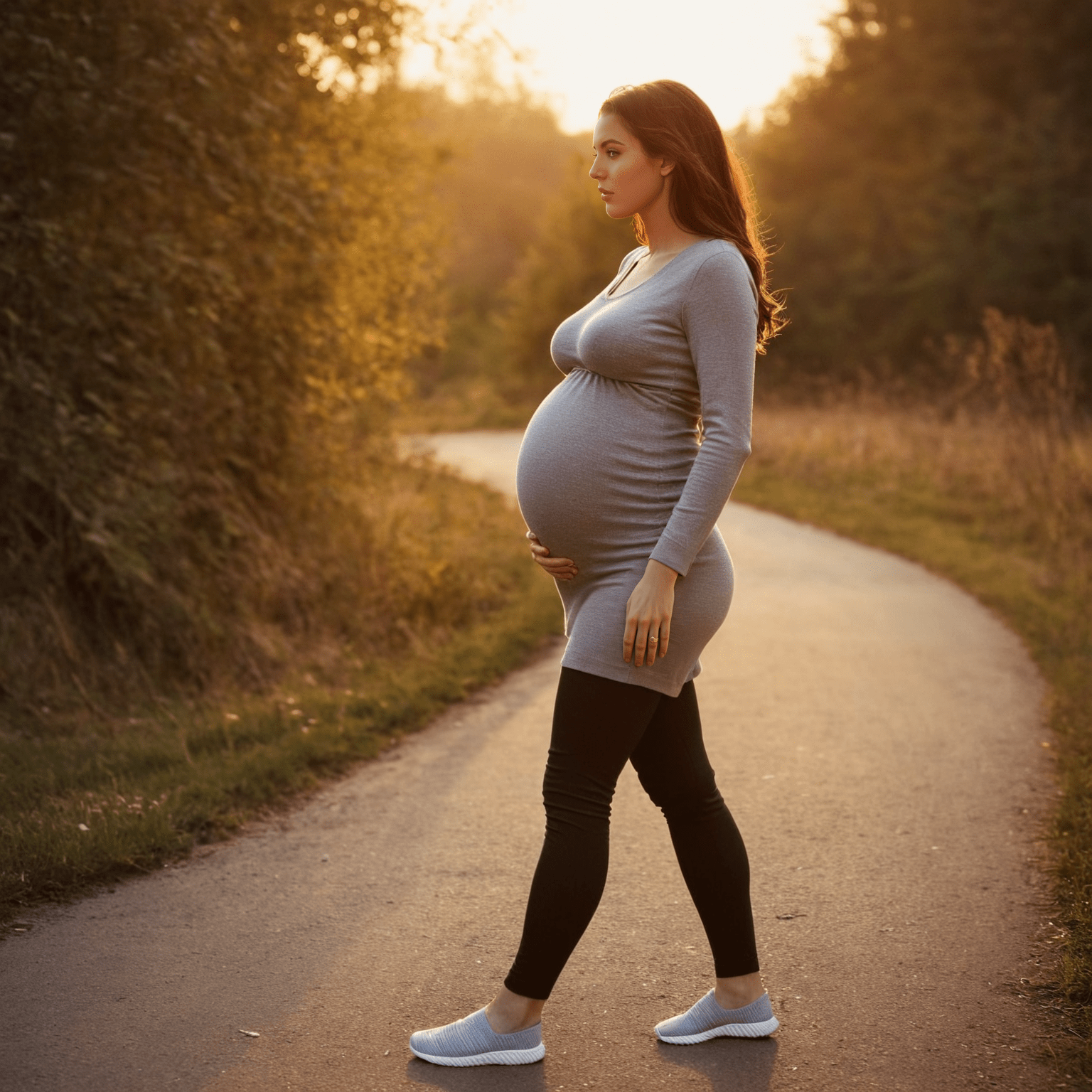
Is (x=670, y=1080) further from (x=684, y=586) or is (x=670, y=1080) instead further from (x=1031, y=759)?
(x=1031, y=759)

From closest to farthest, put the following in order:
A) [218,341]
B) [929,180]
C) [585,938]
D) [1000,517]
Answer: [585,938] → [218,341] → [1000,517] → [929,180]

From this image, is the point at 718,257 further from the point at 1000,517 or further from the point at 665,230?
the point at 1000,517

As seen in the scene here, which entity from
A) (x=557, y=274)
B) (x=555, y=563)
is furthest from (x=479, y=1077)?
(x=557, y=274)

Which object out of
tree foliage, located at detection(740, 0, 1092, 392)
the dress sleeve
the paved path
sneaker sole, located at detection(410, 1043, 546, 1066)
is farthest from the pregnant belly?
tree foliage, located at detection(740, 0, 1092, 392)

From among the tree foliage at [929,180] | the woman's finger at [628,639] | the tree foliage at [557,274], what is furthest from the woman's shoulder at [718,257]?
the tree foliage at [557,274]

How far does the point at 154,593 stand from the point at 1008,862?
4.09m

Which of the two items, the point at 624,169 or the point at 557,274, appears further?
the point at 557,274

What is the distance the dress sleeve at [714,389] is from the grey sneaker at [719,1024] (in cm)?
111

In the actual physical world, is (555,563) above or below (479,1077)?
above

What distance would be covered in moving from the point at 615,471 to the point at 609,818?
2.43 feet

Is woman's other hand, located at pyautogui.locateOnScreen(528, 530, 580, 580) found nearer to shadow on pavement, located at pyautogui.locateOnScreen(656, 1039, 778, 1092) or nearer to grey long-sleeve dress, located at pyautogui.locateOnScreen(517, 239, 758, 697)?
grey long-sleeve dress, located at pyautogui.locateOnScreen(517, 239, 758, 697)

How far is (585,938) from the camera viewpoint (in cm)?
337

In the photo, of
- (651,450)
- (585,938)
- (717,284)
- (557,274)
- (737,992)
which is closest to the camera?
(717,284)

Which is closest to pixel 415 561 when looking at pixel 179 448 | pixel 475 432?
pixel 179 448
